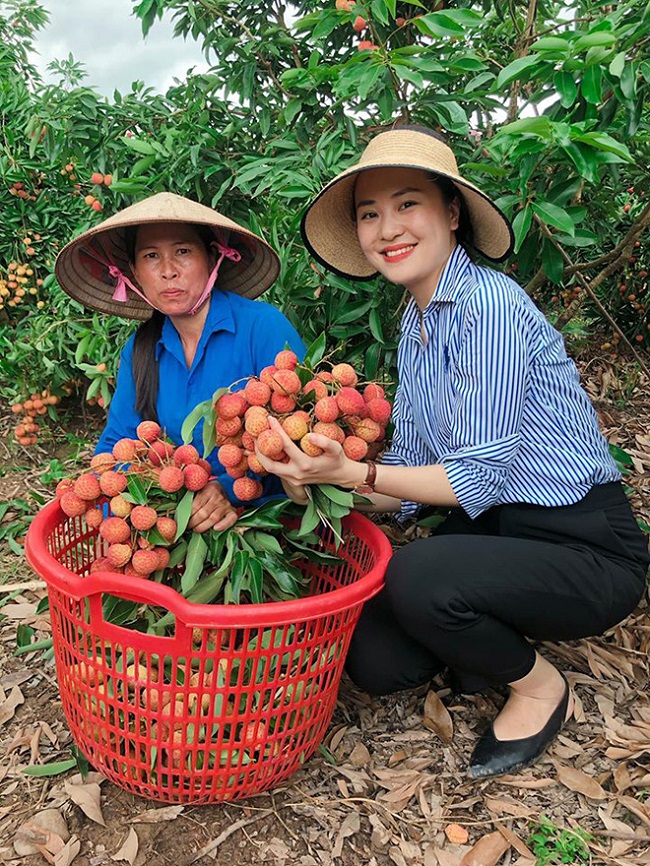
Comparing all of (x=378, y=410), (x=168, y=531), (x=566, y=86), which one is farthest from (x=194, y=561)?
(x=566, y=86)

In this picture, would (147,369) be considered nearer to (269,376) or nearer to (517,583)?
(269,376)

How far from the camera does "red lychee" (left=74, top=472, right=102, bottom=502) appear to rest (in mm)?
1517

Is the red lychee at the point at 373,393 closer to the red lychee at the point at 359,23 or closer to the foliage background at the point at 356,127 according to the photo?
the foliage background at the point at 356,127

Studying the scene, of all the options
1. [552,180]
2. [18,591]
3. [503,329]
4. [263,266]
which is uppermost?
[552,180]

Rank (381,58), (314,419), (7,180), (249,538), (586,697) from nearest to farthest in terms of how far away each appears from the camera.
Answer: (314,419)
(249,538)
(381,58)
(586,697)
(7,180)

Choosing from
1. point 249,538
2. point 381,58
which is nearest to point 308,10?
point 381,58

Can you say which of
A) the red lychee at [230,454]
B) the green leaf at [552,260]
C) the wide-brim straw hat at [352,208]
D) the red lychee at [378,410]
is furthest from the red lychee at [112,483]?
the green leaf at [552,260]

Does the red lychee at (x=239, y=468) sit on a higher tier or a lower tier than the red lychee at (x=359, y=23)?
lower

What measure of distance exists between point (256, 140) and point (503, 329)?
1.37 m

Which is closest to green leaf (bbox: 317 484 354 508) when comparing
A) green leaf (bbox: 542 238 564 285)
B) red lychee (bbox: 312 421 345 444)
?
red lychee (bbox: 312 421 345 444)

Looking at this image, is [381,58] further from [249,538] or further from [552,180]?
[249,538]

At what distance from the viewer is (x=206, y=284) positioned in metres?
1.85

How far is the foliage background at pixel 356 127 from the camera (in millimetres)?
1498

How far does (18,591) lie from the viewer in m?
2.36
